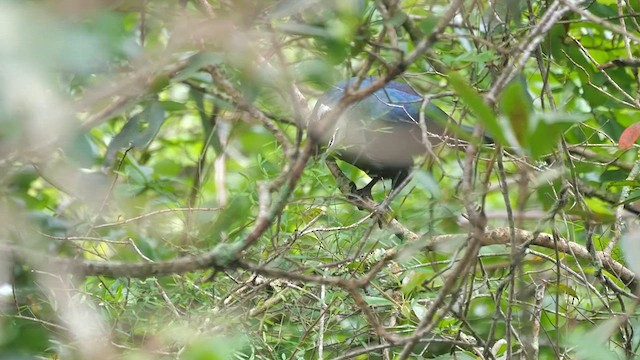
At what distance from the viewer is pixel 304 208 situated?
2.41 metres

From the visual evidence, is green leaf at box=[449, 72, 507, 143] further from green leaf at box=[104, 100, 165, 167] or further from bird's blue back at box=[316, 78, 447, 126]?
green leaf at box=[104, 100, 165, 167]

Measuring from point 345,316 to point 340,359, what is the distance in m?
0.32

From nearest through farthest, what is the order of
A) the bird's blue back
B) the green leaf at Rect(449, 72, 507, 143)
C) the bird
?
1. the green leaf at Rect(449, 72, 507, 143)
2. the bird's blue back
3. the bird

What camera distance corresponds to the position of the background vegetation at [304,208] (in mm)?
1247

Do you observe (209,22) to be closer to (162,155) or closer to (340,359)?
(340,359)

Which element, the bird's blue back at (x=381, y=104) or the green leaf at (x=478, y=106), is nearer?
the green leaf at (x=478, y=106)

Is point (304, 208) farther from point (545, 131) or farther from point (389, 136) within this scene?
point (389, 136)

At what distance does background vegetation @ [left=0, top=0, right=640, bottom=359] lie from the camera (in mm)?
1247

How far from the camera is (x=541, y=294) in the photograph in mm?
2109

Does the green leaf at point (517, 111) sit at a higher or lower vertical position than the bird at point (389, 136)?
higher

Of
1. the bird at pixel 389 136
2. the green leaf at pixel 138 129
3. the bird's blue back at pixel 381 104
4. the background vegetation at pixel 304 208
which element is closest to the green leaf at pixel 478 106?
the background vegetation at pixel 304 208

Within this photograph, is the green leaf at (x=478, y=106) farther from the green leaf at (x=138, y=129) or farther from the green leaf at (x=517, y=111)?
the green leaf at (x=138, y=129)

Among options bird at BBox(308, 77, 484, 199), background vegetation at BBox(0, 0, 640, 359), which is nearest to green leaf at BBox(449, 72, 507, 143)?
background vegetation at BBox(0, 0, 640, 359)

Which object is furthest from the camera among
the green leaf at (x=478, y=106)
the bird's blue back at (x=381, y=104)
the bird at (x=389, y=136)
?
the bird at (x=389, y=136)
